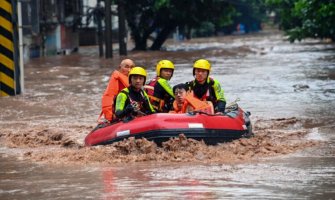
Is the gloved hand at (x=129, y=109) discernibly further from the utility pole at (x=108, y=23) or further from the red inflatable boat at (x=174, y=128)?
the utility pole at (x=108, y=23)

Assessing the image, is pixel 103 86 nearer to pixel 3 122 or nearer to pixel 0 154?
pixel 3 122

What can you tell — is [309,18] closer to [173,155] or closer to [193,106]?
[193,106]

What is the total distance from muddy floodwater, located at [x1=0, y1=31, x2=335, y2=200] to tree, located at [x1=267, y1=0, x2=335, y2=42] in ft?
8.04

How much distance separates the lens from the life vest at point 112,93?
1255 centimetres

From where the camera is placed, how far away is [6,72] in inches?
789

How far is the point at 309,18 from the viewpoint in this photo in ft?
100.0

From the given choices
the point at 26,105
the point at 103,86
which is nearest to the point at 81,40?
the point at 103,86

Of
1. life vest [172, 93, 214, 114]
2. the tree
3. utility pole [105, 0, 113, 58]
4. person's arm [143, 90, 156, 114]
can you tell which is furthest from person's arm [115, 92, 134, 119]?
utility pole [105, 0, 113, 58]

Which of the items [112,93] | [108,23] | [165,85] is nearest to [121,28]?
[108,23]

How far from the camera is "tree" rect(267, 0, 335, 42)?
23391 millimetres

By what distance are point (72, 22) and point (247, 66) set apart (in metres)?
15.3

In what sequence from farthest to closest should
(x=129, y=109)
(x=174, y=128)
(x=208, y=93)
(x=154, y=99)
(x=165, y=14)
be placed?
(x=165, y=14) → (x=208, y=93) → (x=154, y=99) → (x=129, y=109) → (x=174, y=128)

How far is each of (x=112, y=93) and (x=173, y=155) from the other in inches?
82.7

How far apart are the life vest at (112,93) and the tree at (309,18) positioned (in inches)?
433
